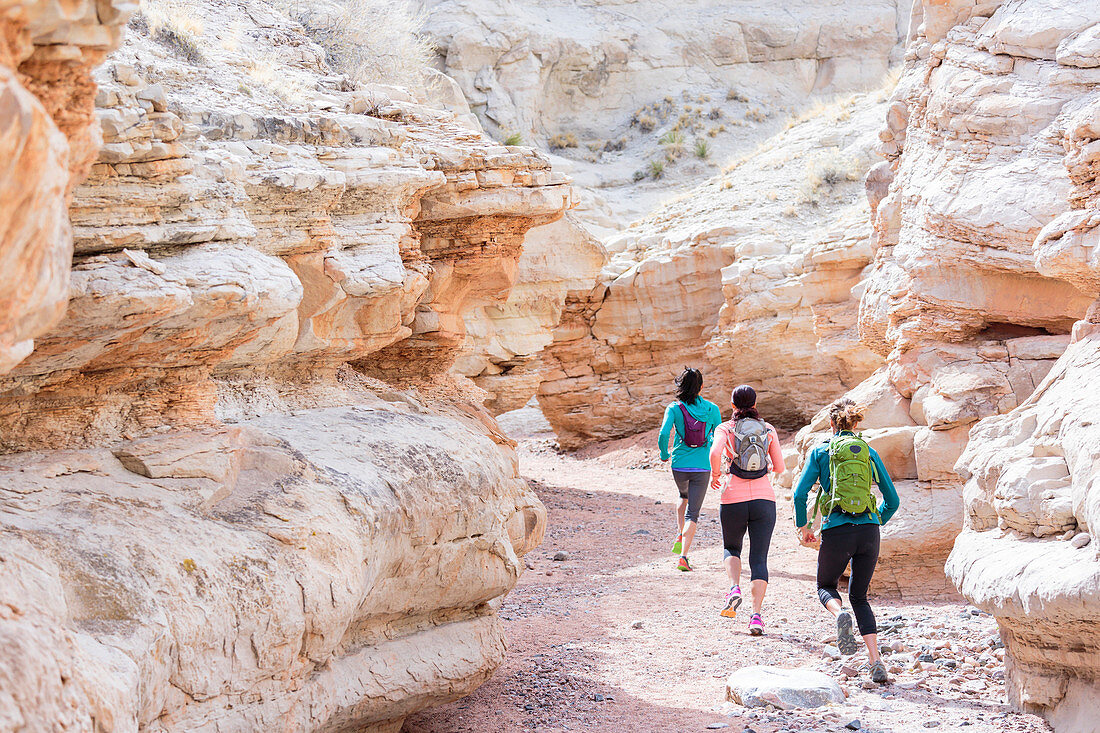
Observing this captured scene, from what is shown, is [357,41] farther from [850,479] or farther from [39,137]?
[39,137]

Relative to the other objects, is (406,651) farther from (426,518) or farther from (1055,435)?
(1055,435)

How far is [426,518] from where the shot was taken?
5156 mm

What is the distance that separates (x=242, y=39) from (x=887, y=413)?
21.2 feet

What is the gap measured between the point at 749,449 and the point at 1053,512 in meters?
2.41

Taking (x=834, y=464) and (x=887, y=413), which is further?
(x=887, y=413)

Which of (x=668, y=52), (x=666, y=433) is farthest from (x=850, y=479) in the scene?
(x=668, y=52)

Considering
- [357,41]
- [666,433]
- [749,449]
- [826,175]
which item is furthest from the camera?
[826,175]

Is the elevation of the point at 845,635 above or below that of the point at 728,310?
below

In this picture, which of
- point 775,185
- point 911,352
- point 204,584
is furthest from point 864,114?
point 204,584

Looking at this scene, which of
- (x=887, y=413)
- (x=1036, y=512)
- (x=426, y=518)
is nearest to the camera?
(x=1036, y=512)

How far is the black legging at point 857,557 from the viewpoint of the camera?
5.86 meters

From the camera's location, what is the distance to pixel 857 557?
5.93 m

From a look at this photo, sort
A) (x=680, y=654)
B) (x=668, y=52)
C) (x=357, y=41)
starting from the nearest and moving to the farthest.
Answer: (x=680, y=654) → (x=357, y=41) → (x=668, y=52)

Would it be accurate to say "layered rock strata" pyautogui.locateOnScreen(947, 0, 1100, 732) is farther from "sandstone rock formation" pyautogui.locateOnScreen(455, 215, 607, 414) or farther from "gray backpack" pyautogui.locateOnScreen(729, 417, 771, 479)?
"sandstone rock formation" pyautogui.locateOnScreen(455, 215, 607, 414)
